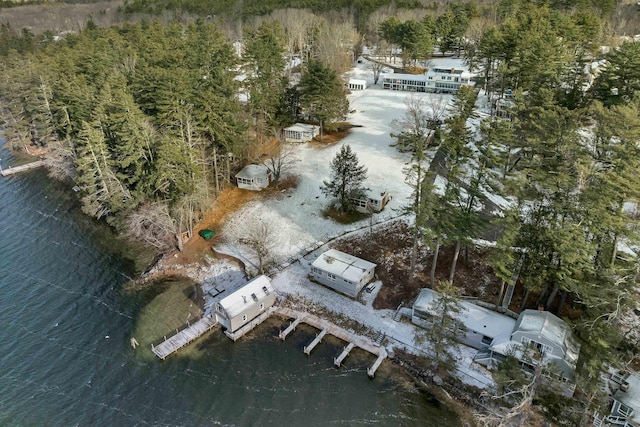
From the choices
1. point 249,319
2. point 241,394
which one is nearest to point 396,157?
point 249,319

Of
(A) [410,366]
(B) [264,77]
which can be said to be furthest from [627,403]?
(B) [264,77]

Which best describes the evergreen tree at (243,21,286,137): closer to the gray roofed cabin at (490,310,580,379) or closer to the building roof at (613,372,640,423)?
the gray roofed cabin at (490,310,580,379)

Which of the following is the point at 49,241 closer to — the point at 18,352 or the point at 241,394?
the point at 18,352

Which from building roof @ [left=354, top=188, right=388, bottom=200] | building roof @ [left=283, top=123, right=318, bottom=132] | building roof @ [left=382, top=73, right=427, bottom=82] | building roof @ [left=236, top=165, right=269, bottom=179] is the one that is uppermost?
building roof @ [left=382, top=73, right=427, bottom=82]

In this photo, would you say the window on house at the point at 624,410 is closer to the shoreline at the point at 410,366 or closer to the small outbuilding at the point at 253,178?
the shoreline at the point at 410,366

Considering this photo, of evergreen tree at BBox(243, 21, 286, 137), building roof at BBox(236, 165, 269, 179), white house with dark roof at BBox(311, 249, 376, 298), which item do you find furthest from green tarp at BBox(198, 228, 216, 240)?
evergreen tree at BBox(243, 21, 286, 137)

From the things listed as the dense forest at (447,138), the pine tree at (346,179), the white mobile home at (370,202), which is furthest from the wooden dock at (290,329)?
the white mobile home at (370,202)
